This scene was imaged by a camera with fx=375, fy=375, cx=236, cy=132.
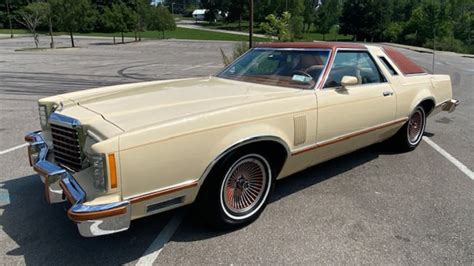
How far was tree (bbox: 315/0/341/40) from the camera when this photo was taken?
211 feet

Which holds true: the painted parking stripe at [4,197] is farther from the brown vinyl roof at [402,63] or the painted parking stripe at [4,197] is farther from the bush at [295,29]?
the bush at [295,29]

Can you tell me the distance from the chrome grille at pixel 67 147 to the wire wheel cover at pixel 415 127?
430 cm

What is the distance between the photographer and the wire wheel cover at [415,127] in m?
5.27

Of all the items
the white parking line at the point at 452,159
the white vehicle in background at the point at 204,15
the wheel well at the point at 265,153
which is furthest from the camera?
the white vehicle in background at the point at 204,15

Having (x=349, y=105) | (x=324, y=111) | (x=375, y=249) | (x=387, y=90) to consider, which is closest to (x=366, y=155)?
(x=387, y=90)

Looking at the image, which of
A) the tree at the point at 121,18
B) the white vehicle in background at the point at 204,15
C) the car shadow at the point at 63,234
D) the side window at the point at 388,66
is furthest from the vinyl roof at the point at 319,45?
the white vehicle in background at the point at 204,15

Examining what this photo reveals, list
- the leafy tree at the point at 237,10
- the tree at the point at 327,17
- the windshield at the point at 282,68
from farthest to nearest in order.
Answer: the leafy tree at the point at 237,10
the tree at the point at 327,17
the windshield at the point at 282,68

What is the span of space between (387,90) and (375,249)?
2.18 metres

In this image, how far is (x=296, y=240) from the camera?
3078 mm

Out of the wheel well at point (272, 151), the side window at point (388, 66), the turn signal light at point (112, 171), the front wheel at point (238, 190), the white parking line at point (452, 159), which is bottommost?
the white parking line at point (452, 159)

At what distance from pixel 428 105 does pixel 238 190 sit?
3.66 m

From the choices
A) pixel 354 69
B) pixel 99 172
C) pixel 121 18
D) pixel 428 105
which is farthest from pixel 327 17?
pixel 99 172

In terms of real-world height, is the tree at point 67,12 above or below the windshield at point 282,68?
above

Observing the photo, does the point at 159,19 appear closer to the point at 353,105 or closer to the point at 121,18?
the point at 121,18
